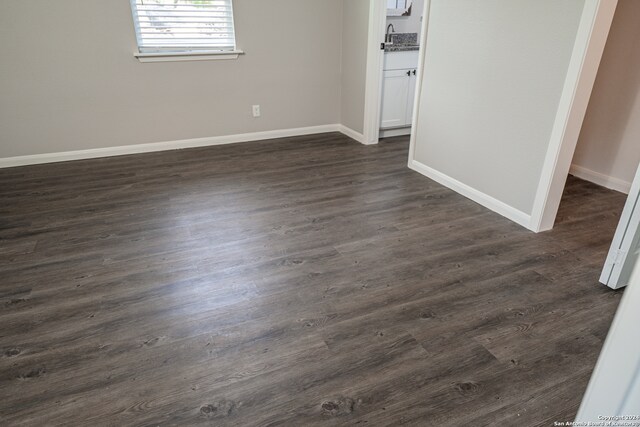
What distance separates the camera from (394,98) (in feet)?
13.9

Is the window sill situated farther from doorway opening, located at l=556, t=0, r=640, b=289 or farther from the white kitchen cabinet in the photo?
doorway opening, located at l=556, t=0, r=640, b=289

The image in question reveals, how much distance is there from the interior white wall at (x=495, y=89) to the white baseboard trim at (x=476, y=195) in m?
0.01

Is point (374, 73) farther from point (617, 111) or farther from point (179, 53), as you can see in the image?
point (617, 111)

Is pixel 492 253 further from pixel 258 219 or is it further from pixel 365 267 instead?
pixel 258 219

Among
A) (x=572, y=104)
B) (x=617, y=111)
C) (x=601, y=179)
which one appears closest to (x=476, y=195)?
(x=572, y=104)

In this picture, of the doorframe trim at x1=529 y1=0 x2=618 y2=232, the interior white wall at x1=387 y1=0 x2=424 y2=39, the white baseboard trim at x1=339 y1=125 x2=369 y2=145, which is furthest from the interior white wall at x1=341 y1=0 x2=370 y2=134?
the doorframe trim at x1=529 y1=0 x2=618 y2=232

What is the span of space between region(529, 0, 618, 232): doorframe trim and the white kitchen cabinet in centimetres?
210

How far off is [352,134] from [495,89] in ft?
6.61

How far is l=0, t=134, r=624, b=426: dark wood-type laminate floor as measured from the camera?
142cm

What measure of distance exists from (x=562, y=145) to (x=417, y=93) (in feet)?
4.32

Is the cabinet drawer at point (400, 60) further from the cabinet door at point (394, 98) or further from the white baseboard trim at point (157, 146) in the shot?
the white baseboard trim at point (157, 146)

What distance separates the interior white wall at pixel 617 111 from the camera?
2.93 m

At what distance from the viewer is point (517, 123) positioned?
2.53m

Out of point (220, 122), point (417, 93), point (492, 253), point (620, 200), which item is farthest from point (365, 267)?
point (220, 122)
